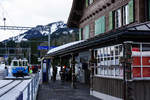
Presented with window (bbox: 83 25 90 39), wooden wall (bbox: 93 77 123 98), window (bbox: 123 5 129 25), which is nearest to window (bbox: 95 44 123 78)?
wooden wall (bbox: 93 77 123 98)

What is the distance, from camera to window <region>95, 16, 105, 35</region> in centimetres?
1891

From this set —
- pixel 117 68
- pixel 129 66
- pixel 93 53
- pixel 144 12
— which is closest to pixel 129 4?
pixel 144 12

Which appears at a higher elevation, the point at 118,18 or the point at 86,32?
the point at 118,18

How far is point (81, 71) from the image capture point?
25109mm

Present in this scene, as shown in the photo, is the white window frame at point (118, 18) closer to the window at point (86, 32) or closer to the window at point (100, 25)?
the window at point (100, 25)

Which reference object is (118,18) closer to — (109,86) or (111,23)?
(111,23)

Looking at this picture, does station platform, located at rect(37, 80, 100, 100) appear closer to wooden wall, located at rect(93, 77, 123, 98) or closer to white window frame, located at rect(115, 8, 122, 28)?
wooden wall, located at rect(93, 77, 123, 98)

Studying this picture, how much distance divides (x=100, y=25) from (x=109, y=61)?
650 centimetres

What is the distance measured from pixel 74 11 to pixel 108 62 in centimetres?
1198

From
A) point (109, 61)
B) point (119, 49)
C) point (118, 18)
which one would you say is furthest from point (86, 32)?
point (119, 49)

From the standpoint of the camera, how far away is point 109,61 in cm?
1332

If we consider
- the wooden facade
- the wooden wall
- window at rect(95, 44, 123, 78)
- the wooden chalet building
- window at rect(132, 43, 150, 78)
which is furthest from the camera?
window at rect(95, 44, 123, 78)

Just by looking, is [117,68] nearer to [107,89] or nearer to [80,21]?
[107,89]

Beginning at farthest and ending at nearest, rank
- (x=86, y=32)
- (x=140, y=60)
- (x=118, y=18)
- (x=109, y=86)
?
(x=86, y=32), (x=118, y=18), (x=109, y=86), (x=140, y=60)
